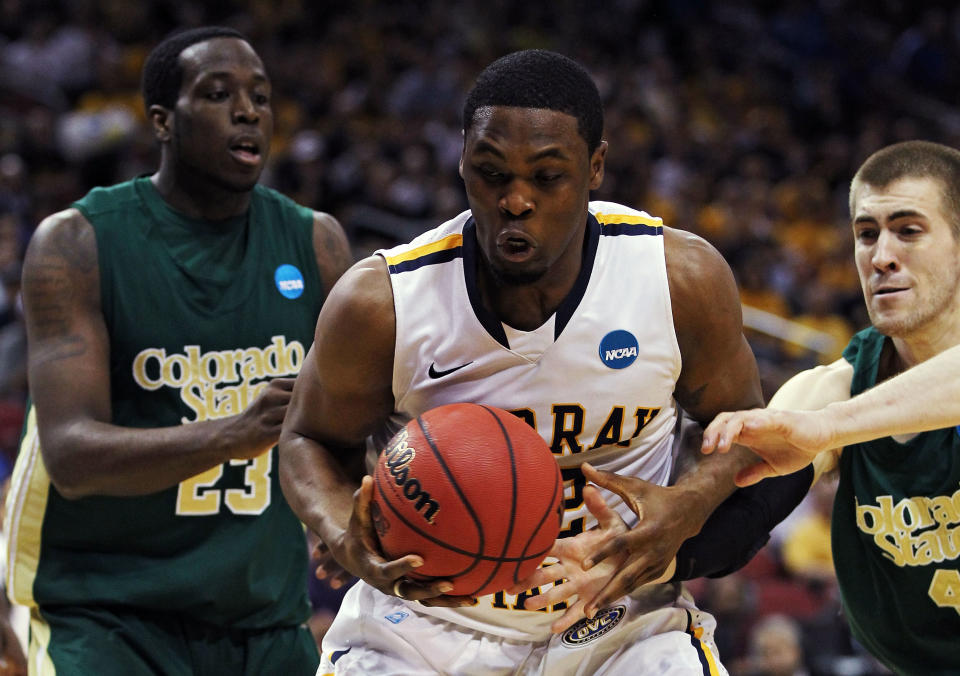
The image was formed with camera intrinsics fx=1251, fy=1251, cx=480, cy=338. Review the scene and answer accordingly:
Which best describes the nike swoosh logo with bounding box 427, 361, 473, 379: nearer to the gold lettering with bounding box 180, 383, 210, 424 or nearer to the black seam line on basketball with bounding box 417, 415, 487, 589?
the black seam line on basketball with bounding box 417, 415, 487, 589

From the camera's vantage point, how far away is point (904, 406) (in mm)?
3016

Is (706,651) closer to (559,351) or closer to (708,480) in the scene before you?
(708,480)

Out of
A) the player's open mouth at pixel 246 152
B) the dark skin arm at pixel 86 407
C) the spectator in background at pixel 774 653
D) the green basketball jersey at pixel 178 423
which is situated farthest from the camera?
the spectator in background at pixel 774 653

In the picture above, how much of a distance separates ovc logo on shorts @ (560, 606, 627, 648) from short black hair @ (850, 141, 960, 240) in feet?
4.86

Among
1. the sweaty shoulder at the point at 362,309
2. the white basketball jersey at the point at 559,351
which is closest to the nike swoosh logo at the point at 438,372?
the white basketball jersey at the point at 559,351

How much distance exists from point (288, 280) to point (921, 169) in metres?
1.93

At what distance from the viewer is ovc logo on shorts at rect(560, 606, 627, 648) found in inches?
120

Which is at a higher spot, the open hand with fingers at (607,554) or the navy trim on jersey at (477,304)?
the navy trim on jersey at (477,304)

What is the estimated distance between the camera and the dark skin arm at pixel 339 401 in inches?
115

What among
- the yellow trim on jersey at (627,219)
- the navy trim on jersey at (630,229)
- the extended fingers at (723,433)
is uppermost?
the yellow trim on jersey at (627,219)

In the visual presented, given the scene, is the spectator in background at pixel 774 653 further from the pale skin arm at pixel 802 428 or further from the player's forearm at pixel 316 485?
the player's forearm at pixel 316 485

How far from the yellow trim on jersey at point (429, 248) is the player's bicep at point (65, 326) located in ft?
3.76

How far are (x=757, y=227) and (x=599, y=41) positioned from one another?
3807 mm

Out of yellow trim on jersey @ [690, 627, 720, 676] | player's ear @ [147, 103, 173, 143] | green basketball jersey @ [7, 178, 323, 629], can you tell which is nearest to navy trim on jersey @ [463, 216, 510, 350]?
yellow trim on jersey @ [690, 627, 720, 676]
